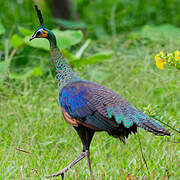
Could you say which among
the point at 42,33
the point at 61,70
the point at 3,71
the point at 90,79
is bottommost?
the point at 90,79

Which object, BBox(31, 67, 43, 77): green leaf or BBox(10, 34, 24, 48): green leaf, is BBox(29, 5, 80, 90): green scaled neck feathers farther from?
BBox(10, 34, 24, 48): green leaf

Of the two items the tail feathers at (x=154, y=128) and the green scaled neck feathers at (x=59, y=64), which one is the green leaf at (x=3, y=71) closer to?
the green scaled neck feathers at (x=59, y=64)

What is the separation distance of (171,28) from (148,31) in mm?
630

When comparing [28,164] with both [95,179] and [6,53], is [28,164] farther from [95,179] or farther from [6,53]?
[6,53]

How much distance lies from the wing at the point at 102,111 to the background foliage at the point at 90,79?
0.80 feet

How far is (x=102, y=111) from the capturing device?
9.00 feet

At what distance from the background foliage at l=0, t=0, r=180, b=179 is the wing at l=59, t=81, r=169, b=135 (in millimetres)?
243

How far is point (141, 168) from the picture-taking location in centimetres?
305

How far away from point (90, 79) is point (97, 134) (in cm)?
135

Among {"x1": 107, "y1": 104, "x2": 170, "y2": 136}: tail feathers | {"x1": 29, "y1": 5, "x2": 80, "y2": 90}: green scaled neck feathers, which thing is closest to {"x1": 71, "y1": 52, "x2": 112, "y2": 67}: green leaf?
{"x1": 29, "y1": 5, "x2": 80, "y2": 90}: green scaled neck feathers

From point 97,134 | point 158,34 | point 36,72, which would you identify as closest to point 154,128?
point 97,134

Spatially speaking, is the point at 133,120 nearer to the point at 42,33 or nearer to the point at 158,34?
the point at 42,33

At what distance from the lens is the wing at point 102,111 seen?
2.70 m

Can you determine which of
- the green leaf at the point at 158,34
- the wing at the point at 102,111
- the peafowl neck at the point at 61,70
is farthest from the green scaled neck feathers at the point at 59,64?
the green leaf at the point at 158,34
